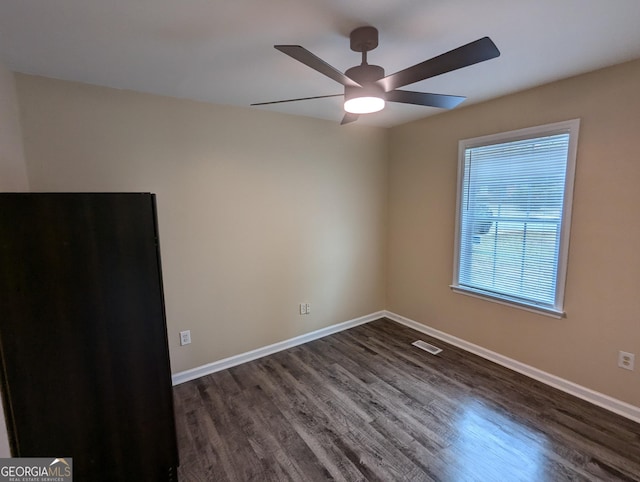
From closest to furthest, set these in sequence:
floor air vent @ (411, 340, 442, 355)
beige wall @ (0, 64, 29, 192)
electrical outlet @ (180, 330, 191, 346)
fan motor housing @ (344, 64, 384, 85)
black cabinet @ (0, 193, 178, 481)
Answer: black cabinet @ (0, 193, 178, 481) < fan motor housing @ (344, 64, 384, 85) < beige wall @ (0, 64, 29, 192) < electrical outlet @ (180, 330, 191, 346) < floor air vent @ (411, 340, 442, 355)

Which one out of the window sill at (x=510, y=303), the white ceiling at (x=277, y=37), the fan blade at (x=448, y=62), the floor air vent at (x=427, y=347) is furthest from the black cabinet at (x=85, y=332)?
the window sill at (x=510, y=303)

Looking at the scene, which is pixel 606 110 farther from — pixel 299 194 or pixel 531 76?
pixel 299 194

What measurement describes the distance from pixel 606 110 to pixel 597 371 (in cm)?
196

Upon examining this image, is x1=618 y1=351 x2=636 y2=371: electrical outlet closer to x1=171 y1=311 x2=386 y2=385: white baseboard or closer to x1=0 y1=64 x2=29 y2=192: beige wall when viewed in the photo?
x1=171 y1=311 x2=386 y2=385: white baseboard

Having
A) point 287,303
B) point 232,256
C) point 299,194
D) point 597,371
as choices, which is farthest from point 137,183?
point 597,371

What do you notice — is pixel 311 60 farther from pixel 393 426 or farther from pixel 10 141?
pixel 393 426

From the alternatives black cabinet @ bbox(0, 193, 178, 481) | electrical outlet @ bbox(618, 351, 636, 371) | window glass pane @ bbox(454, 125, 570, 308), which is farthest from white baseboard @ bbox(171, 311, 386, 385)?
electrical outlet @ bbox(618, 351, 636, 371)

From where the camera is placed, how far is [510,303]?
2742 mm

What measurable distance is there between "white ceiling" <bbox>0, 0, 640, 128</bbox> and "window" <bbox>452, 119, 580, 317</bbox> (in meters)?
0.55

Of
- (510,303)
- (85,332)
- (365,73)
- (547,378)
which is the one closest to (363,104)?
(365,73)

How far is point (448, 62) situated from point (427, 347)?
279cm

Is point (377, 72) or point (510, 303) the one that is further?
point (510, 303)

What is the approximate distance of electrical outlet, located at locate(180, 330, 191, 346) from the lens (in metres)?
2.62

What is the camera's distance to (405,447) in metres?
1.89
